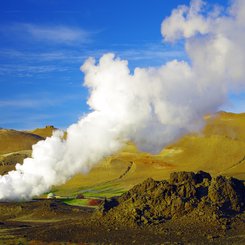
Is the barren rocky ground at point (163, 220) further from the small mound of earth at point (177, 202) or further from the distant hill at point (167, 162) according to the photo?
the distant hill at point (167, 162)

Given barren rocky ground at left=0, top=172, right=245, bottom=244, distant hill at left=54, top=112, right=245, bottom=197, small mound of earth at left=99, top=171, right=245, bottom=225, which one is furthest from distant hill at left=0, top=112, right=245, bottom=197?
barren rocky ground at left=0, top=172, right=245, bottom=244

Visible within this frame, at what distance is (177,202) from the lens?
5119cm

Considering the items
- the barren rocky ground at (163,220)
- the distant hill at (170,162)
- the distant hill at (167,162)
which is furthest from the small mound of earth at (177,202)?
the distant hill at (167,162)

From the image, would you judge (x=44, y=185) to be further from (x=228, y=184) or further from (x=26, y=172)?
(x=228, y=184)

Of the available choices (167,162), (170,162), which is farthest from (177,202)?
(167,162)

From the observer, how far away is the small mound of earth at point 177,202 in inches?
1961

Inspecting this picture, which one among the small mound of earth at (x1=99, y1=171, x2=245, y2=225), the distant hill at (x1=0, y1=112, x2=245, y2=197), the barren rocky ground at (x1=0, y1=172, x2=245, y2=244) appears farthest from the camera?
the distant hill at (x1=0, y1=112, x2=245, y2=197)

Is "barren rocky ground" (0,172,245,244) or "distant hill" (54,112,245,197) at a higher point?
"distant hill" (54,112,245,197)

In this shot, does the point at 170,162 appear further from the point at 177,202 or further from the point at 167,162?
the point at 177,202

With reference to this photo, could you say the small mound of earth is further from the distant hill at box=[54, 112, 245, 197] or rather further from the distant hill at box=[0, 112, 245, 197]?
the distant hill at box=[0, 112, 245, 197]

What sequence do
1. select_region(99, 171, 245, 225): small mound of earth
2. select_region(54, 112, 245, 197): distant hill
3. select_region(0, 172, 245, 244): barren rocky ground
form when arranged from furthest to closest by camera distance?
select_region(54, 112, 245, 197): distant hill < select_region(99, 171, 245, 225): small mound of earth < select_region(0, 172, 245, 244): barren rocky ground

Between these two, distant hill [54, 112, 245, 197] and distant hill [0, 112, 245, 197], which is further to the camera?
distant hill [54, 112, 245, 197]

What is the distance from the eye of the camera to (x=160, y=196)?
53.0 metres

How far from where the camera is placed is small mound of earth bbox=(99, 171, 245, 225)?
49.8 meters
